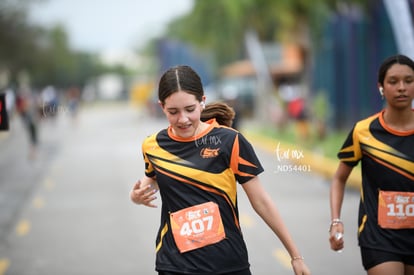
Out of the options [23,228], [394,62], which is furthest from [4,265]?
[394,62]

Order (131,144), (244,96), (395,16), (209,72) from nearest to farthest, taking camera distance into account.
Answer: (395,16), (131,144), (244,96), (209,72)

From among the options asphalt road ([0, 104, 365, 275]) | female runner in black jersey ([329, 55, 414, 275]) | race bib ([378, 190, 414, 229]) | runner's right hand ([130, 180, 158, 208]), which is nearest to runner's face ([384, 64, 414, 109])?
female runner in black jersey ([329, 55, 414, 275])

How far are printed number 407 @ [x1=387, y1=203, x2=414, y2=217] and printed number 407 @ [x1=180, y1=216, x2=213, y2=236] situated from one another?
3.61 ft

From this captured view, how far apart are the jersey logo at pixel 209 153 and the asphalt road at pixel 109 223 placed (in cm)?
101

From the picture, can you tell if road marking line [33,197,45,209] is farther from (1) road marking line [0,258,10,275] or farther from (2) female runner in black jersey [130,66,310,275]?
(2) female runner in black jersey [130,66,310,275]

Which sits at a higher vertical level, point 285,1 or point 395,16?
point 285,1

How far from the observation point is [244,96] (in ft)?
127

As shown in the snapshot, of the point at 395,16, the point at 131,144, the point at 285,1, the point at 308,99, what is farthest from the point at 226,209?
the point at 131,144

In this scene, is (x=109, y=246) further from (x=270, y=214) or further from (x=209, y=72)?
(x=209, y=72)

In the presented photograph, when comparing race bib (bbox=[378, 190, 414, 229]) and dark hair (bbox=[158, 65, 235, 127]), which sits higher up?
dark hair (bbox=[158, 65, 235, 127])

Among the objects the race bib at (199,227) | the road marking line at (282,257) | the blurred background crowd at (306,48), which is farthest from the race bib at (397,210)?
the road marking line at (282,257)

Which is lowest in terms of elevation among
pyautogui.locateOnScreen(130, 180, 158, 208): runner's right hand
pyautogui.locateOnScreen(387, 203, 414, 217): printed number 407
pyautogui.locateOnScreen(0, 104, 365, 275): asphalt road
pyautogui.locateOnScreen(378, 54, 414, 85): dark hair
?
pyautogui.locateOnScreen(0, 104, 365, 275): asphalt road

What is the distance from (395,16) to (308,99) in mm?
13092

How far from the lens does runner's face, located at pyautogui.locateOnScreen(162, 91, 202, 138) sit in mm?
3178
